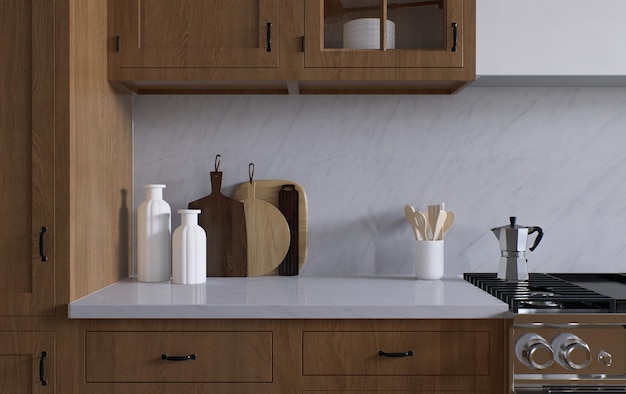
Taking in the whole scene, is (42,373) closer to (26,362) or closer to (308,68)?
(26,362)

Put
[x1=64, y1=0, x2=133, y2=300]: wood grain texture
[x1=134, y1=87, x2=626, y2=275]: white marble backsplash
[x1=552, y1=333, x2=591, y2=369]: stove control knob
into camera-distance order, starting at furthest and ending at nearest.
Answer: [x1=134, y1=87, x2=626, y2=275]: white marble backsplash
[x1=64, y1=0, x2=133, y2=300]: wood grain texture
[x1=552, y1=333, x2=591, y2=369]: stove control knob

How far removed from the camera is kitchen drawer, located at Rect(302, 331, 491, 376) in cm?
173

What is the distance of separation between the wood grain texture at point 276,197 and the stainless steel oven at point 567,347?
84 centimetres

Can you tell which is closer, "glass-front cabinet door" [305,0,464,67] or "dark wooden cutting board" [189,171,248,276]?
"glass-front cabinet door" [305,0,464,67]

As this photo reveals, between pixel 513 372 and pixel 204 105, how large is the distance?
142cm

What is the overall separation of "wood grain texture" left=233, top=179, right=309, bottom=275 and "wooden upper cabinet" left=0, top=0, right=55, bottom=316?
29.6 inches

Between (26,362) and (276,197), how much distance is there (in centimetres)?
100

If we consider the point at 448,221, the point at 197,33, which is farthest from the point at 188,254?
the point at 448,221

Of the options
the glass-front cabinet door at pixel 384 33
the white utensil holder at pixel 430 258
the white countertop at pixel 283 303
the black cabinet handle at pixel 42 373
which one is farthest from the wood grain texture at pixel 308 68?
the black cabinet handle at pixel 42 373

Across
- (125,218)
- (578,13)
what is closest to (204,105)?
(125,218)

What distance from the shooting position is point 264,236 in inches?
90.5

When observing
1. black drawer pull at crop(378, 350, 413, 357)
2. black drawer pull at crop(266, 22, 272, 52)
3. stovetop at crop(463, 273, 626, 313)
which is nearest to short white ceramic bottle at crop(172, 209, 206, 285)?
black drawer pull at crop(266, 22, 272, 52)

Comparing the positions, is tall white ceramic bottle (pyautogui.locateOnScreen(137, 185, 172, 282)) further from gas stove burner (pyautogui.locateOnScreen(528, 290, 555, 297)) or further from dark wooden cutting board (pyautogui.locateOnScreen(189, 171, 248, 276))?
gas stove burner (pyautogui.locateOnScreen(528, 290, 555, 297))

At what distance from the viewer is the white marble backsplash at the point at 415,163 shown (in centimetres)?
238
